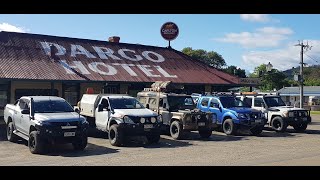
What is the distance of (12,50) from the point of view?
76.2ft

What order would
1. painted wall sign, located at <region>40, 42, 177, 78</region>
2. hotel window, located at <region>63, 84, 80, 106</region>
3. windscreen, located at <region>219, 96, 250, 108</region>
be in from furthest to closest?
painted wall sign, located at <region>40, 42, 177, 78</region>
hotel window, located at <region>63, 84, 80, 106</region>
windscreen, located at <region>219, 96, 250, 108</region>

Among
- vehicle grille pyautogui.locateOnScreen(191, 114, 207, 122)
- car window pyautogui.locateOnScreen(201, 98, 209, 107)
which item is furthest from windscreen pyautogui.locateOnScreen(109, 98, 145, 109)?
car window pyautogui.locateOnScreen(201, 98, 209, 107)

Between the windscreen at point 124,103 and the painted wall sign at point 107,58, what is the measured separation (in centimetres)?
872

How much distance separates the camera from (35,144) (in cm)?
1130

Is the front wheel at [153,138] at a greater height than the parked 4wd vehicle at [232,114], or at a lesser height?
lesser

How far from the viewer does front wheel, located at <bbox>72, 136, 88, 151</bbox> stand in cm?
1196

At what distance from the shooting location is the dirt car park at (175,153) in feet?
32.7

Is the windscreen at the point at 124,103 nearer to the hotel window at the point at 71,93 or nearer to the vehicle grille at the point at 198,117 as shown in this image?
the vehicle grille at the point at 198,117

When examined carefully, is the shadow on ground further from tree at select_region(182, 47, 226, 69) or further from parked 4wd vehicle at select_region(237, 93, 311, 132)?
tree at select_region(182, 47, 226, 69)

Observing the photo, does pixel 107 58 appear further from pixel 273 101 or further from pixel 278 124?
pixel 278 124

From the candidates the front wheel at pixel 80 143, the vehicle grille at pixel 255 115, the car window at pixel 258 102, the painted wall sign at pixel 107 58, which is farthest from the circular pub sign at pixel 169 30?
the front wheel at pixel 80 143

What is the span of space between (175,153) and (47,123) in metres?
3.99
